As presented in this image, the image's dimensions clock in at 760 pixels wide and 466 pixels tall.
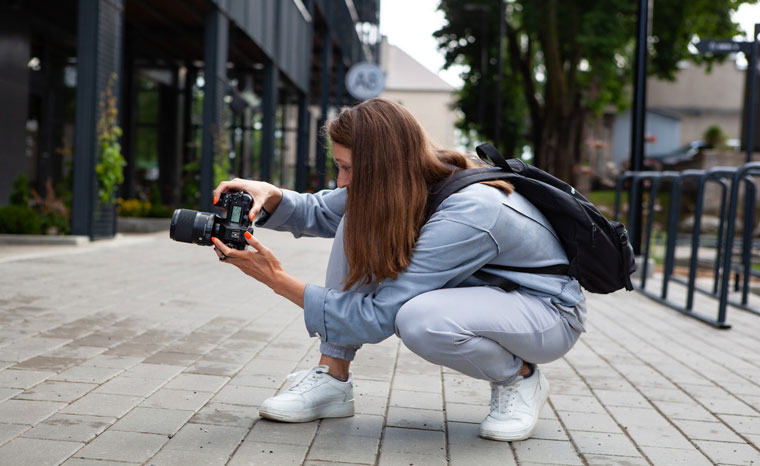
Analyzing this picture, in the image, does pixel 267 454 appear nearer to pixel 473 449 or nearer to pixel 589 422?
pixel 473 449

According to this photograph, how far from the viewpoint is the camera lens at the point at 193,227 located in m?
2.91

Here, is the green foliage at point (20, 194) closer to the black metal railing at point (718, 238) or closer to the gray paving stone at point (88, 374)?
the black metal railing at point (718, 238)

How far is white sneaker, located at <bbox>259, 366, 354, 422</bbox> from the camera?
3.27 metres

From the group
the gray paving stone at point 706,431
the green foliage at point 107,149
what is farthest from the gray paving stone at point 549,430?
the green foliage at point 107,149

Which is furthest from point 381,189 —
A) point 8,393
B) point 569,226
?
point 8,393

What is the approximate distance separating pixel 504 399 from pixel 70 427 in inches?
61.4

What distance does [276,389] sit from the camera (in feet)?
12.6

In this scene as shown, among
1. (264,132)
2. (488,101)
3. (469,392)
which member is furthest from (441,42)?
(469,392)

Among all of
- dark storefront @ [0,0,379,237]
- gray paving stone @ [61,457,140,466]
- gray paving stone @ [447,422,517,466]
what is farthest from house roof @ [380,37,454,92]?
gray paving stone @ [61,457,140,466]

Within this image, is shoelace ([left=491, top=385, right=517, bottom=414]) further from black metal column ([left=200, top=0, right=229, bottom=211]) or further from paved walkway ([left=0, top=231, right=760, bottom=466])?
black metal column ([left=200, top=0, right=229, bottom=211])

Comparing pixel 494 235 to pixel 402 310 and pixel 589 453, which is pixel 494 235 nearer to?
pixel 402 310

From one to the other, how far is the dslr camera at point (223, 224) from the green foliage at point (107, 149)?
332 inches

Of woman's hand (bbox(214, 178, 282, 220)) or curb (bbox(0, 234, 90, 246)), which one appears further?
curb (bbox(0, 234, 90, 246))

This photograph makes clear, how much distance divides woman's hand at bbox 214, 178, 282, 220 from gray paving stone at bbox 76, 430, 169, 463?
0.83m
